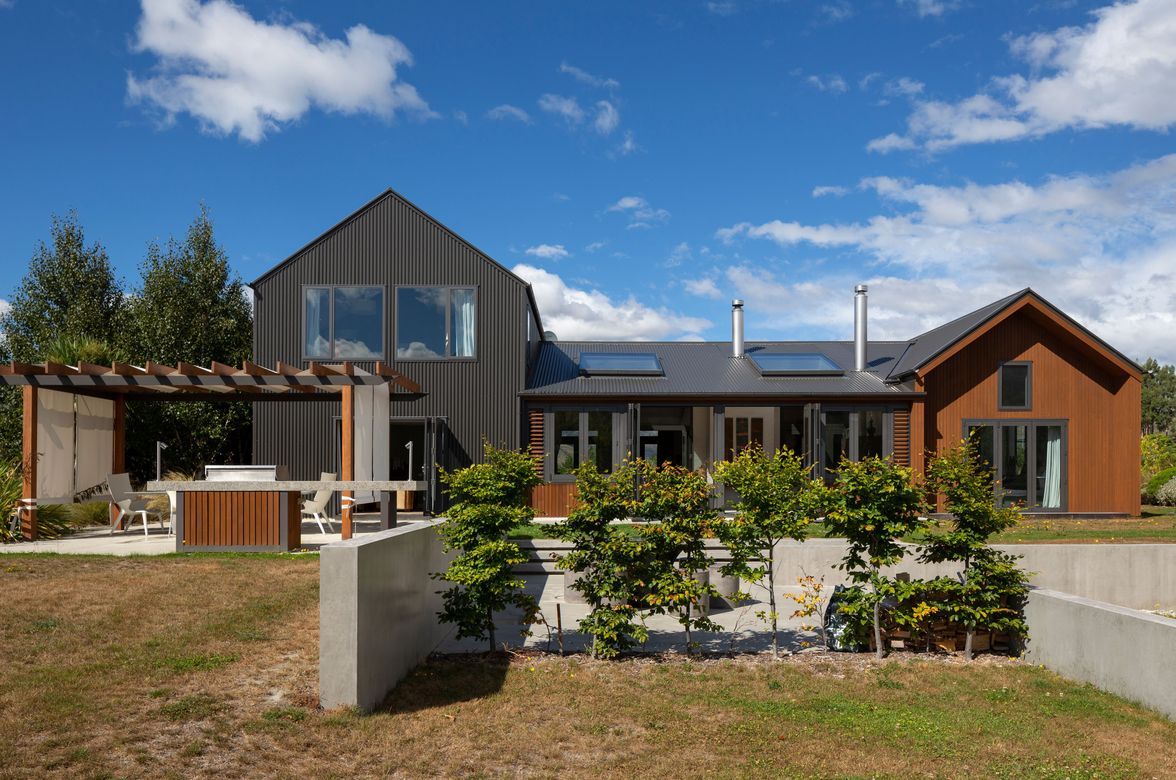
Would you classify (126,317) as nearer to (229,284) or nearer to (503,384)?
(229,284)

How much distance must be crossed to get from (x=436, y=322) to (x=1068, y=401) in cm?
1439

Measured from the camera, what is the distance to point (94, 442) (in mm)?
14703

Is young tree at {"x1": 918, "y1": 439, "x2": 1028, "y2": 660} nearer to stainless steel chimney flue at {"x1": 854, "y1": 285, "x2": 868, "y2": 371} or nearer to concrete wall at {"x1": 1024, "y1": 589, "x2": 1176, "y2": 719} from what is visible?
concrete wall at {"x1": 1024, "y1": 589, "x2": 1176, "y2": 719}

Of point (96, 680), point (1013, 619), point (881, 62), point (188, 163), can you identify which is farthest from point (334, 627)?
point (188, 163)

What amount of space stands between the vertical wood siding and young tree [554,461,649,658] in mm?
12471

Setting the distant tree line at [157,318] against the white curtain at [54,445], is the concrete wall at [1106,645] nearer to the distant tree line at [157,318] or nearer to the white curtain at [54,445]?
the white curtain at [54,445]

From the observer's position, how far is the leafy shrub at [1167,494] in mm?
20281

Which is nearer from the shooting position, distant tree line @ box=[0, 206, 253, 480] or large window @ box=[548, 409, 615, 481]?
large window @ box=[548, 409, 615, 481]

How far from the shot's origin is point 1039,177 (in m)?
14.5

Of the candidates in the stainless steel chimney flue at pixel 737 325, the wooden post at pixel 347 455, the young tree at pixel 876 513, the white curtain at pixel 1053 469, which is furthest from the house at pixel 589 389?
the young tree at pixel 876 513

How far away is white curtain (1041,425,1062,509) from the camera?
57.7 feet

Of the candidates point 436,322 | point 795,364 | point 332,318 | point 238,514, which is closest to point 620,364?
point 795,364

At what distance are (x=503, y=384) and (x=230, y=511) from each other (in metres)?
6.72

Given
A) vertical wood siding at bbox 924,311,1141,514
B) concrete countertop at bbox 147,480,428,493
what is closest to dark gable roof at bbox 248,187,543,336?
concrete countertop at bbox 147,480,428,493
